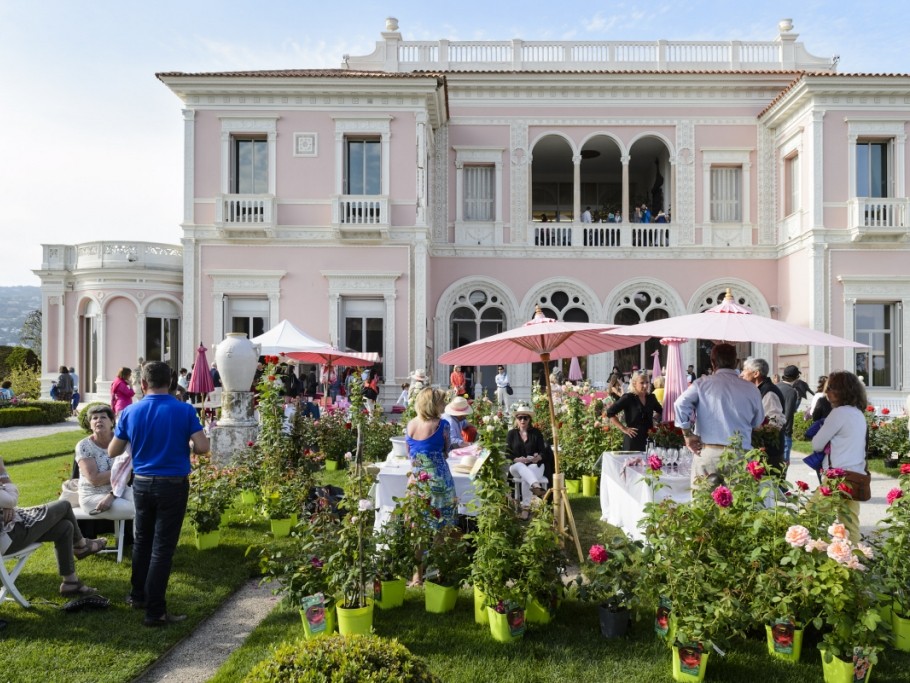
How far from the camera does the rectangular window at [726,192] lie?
20188 mm

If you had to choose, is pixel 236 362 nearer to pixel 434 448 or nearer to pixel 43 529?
pixel 43 529

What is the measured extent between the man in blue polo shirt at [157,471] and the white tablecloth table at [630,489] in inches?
147

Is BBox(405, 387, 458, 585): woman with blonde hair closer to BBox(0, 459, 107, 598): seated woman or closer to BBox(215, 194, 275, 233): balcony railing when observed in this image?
BBox(0, 459, 107, 598): seated woman

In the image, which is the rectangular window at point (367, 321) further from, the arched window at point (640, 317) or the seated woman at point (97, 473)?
the seated woman at point (97, 473)

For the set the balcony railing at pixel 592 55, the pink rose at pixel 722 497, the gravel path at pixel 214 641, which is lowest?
the gravel path at pixel 214 641

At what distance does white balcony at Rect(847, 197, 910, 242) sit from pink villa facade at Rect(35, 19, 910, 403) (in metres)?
0.05

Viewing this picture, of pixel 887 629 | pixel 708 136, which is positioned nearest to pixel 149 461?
pixel 887 629

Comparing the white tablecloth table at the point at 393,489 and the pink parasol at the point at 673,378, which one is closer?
the white tablecloth table at the point at 393,489

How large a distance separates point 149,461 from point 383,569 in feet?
5.88

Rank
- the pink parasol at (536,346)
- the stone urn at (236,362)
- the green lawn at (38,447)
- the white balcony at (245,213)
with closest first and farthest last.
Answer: the pink parasol at (536,346) < the stone urn at (236,362) < the green lawn at (38,447) < the white balcony at (245,213)

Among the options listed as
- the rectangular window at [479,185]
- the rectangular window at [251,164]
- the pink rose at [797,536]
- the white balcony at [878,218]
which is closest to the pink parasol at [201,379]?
the rectangular window at [251,164]

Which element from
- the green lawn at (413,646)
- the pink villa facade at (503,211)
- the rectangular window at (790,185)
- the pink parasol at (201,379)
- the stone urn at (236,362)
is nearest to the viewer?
the green lawn at (413,646)

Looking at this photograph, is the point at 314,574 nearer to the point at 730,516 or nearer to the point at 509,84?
the point at 730,516

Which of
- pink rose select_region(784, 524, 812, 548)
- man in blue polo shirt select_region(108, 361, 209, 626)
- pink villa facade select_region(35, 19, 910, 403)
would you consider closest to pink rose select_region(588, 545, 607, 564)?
pink rose select_region(784, 524, 812, 548)
